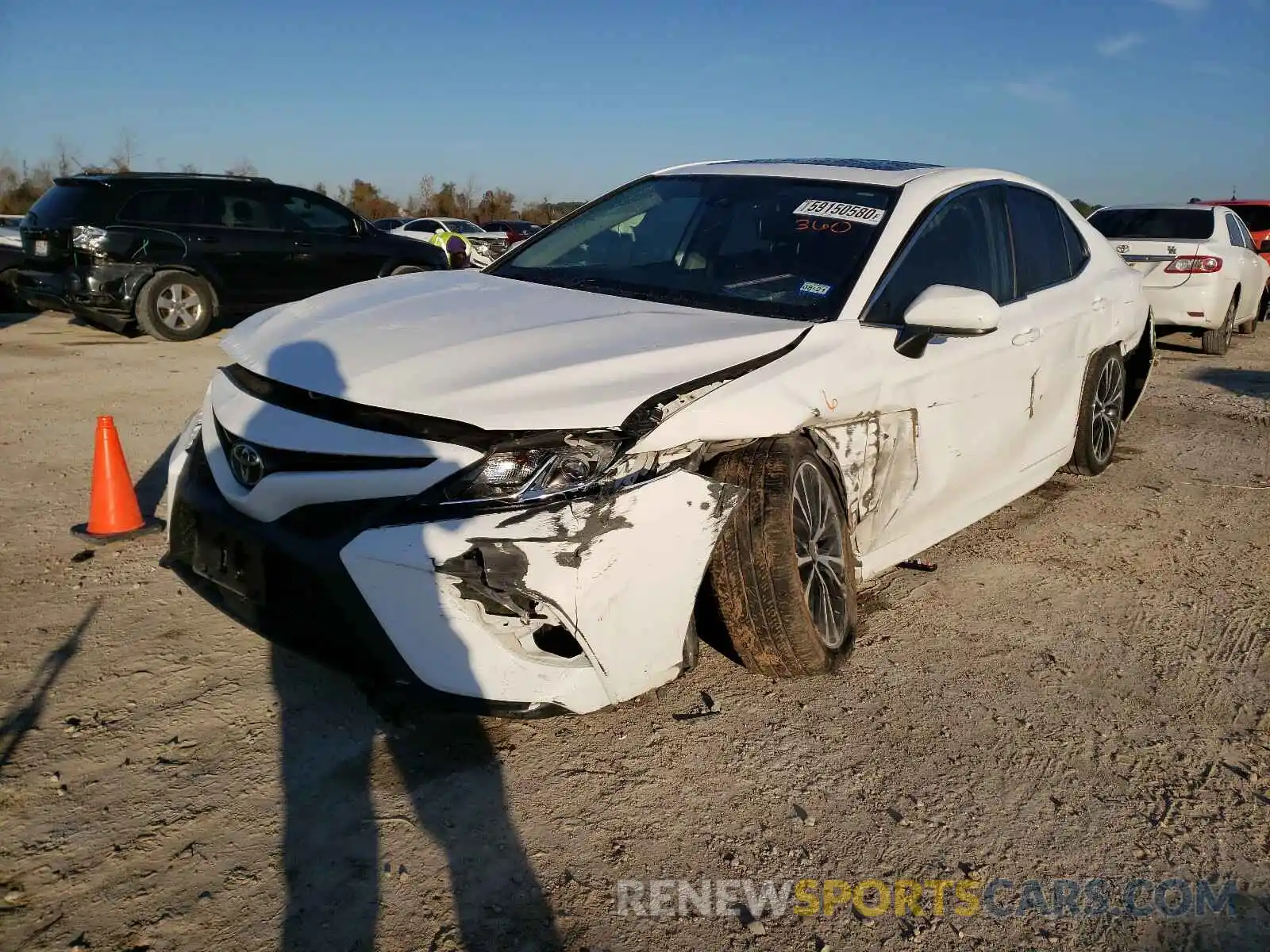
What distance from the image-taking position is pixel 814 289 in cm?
356

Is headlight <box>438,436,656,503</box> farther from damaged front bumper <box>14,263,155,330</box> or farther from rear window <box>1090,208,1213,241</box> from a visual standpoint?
rear window <box>1090,208,1213,241</box>

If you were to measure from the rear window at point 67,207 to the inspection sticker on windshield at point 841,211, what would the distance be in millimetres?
8694

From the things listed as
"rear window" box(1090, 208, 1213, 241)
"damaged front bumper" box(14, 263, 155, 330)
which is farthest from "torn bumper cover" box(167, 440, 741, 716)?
"rear window" box(1090, 208, 1213, 241)

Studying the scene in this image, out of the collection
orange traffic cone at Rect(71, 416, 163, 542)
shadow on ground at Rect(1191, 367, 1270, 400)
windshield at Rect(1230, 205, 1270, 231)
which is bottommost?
orange traffic cone at Rect(71, 416, 163, 542)

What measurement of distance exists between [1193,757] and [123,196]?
34.5 feet

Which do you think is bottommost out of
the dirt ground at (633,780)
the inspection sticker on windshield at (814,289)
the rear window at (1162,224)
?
the dirt ground at (633,780)

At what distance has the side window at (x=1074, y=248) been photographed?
204 inches

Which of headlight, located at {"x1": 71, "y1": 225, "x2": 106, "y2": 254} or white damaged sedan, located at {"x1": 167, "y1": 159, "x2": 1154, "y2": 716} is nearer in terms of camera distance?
white damaged sedan, located at {"x1": 167, "y1": 159, "x2": 1154, "y2": 716}

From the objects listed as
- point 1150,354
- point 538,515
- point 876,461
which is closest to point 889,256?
point 876,461

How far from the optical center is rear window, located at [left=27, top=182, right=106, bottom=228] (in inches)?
401

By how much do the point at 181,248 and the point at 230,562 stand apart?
8.87 m

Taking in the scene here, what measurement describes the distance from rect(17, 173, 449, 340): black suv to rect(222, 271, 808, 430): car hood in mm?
7247

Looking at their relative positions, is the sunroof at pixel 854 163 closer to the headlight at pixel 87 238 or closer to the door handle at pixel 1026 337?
the door handle at pixel 1026 337

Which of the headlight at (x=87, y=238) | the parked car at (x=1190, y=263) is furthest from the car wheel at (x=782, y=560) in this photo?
the headlight at (x=87, y=238)
